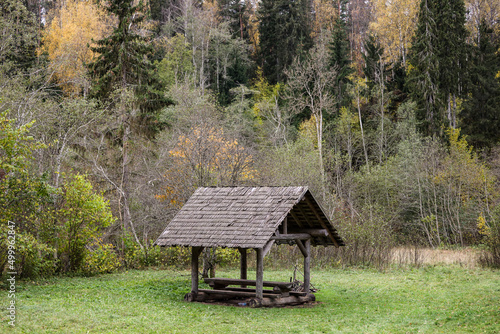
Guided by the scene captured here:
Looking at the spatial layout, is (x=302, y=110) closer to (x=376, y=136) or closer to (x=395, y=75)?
(x=376, y=136)

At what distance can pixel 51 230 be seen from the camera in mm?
18953

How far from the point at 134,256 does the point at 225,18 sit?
40.3 meters

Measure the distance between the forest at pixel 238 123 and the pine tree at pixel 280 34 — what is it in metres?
0.21

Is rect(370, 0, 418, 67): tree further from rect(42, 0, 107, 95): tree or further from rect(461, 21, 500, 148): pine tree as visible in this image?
rect(42, 0, 107, 95): tree

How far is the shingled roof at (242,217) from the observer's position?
45.3 ft

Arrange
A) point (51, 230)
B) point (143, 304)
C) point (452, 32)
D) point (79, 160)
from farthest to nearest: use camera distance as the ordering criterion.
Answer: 1. point (452, 32)
2. point (79, 160)
3. point (51, 230)
4. point (143, 304)

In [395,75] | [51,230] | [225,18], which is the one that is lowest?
[51,230]

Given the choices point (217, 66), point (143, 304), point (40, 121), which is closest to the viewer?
point (143, 304)

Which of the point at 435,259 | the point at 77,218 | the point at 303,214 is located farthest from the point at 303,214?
the point at 435,259

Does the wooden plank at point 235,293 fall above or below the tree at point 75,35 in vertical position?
below

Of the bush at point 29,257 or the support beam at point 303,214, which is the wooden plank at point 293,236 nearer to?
the support beam at point 303,214

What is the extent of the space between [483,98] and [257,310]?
1448 inches

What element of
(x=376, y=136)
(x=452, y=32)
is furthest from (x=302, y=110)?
(x=452, y=32)

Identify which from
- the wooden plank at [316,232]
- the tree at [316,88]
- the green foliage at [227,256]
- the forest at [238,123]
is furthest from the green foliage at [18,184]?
the tree at [316,88]
